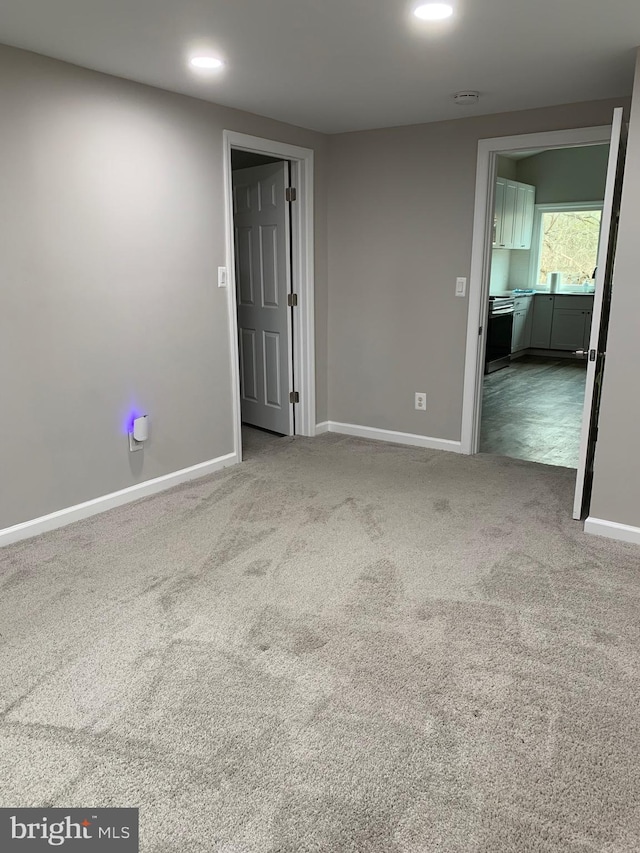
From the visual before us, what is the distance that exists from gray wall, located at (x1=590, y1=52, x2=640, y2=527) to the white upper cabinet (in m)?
5.23

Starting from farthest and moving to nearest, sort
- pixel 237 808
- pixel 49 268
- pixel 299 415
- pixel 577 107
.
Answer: pixel 299 415 → pixel 577 107 → pixel 49 268 → pixel 237 808

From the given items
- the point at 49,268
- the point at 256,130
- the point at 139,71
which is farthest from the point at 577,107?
the point at 49,268

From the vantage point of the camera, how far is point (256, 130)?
→ 4.15 metres

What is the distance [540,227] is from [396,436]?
582cm

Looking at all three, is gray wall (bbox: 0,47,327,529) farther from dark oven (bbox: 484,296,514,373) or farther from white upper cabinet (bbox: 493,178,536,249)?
white upper cabinet (bbox: 493,178,536,249)

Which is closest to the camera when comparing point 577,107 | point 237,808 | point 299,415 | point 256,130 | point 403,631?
point 237,808

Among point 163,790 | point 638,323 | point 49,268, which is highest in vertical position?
point 49,268

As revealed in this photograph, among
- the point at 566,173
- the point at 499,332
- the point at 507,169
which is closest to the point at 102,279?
the point at 499,332

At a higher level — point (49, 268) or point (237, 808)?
point (49, 268)

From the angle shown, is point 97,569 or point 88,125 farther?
point 88,125

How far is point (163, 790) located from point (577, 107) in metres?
4.01

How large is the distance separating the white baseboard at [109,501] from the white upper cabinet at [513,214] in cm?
540

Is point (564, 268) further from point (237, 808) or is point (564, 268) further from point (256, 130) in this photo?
point (237, 808)

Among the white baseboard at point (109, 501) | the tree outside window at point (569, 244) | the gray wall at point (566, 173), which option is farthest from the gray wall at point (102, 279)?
the tree outside window at point (569, 244)
